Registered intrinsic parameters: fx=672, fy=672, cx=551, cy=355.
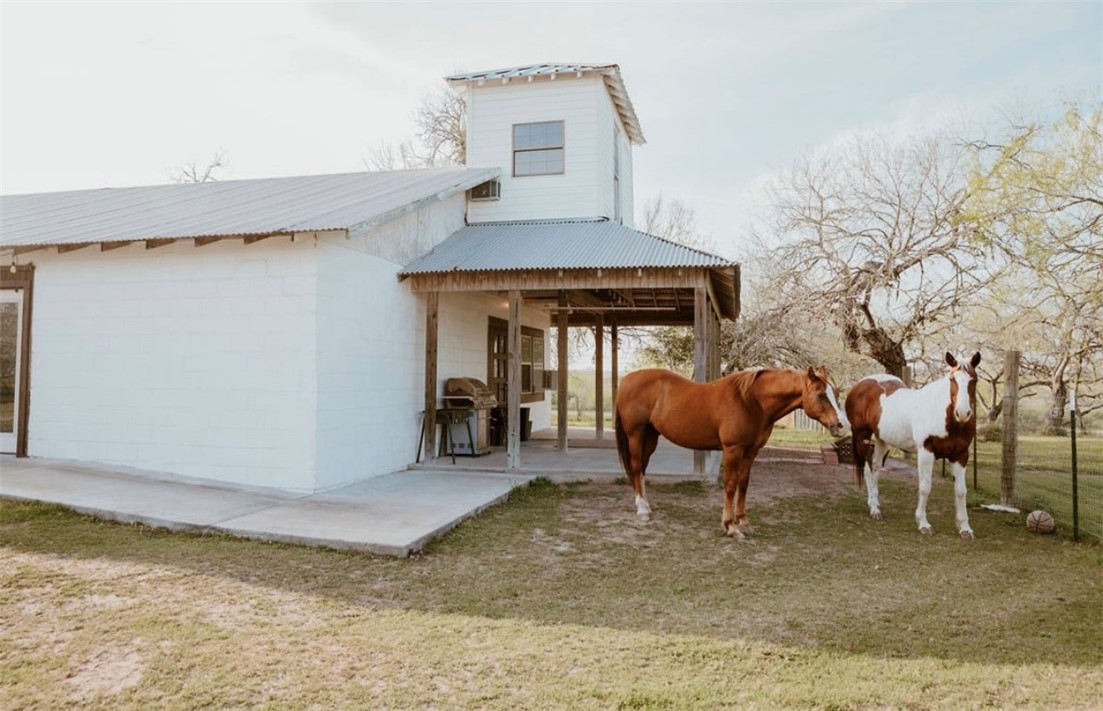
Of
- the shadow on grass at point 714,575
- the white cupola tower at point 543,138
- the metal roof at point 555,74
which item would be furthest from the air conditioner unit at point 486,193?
the shadow on grass at point 714,575

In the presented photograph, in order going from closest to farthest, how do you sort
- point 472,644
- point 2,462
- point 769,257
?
point 472,644
point 2,462
point 769,257

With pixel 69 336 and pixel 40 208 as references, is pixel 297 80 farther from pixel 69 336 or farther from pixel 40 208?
pixel 69 336

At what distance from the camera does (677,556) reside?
597 centimetres

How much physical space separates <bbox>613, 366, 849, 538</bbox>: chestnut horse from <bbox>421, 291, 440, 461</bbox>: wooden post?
361cm

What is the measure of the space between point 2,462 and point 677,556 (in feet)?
28.1

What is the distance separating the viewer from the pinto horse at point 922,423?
6.66m

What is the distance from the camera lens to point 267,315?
8008 mm

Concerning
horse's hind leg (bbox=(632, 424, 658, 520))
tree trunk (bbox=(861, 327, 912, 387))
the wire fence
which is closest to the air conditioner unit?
horse's hind leg (bbox=(632, 424, 658, 520))

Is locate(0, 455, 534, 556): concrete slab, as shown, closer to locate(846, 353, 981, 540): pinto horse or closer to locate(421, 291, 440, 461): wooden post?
locate(421, 291, 440, 461): wooden post

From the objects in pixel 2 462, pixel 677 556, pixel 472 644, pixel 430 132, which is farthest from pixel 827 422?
pixel 430 132

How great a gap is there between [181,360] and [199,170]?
22975 millimetres

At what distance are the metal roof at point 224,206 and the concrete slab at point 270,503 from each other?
2.81 m

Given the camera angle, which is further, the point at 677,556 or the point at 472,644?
the point at 677,556

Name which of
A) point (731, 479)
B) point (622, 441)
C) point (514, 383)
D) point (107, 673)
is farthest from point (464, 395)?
point (107, 673)
